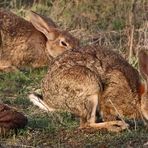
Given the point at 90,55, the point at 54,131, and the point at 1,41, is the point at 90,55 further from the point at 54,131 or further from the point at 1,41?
the point at 1,41

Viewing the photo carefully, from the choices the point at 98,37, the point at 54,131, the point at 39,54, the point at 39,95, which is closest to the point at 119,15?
the point at 98,37

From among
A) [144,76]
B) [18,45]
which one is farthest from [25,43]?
[144,76]

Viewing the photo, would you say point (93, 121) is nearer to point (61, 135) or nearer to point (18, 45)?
point (61, 135)

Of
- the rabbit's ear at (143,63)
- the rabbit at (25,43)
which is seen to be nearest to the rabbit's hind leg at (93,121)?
the rabbit's ear at (143,63)

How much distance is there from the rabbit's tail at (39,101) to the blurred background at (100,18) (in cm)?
212

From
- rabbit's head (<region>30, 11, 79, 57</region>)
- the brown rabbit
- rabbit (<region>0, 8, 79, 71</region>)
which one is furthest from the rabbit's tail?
rabbit (<region>0, 8, 79, 71</region>)

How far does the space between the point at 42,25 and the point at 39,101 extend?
261 cm

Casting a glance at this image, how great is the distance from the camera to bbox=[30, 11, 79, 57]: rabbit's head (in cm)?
852

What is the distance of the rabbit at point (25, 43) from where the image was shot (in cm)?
871

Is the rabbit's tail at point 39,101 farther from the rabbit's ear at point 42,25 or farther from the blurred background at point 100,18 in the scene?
the rabbit's ear at point 42,25

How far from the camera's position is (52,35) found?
344 inches

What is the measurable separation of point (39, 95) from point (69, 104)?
0.68 metres

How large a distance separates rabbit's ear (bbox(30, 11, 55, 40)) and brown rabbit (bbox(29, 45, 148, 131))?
272cm

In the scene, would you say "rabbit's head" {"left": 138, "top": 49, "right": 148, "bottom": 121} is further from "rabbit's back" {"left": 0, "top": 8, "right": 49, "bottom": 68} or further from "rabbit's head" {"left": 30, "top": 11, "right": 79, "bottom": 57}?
"rabbit's back" {"left": 0, "top": 8, "right": 49, "bottom": 68}
